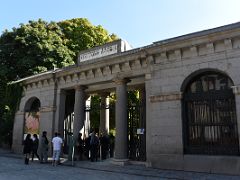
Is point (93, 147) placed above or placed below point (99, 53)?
below

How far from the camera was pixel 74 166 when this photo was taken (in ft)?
42.6

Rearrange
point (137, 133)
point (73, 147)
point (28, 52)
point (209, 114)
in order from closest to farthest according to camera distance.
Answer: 1. point (209, 114)
2. point (137, 133)
3. point (73, 147)
4. point (28, 52)

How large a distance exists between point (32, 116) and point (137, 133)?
323 inches

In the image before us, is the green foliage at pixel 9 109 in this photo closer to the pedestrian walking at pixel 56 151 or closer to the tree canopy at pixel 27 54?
the tree canopy at pixel 27 54

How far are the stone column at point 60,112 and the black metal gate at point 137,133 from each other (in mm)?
4606

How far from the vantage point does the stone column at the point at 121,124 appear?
43.4 ft

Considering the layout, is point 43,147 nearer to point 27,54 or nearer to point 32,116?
point 32,116

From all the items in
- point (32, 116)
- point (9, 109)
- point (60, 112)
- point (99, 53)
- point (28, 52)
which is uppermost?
point (28, 52)

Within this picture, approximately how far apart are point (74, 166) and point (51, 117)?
4.61m

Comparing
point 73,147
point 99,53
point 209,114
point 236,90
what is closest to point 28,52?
point 99,53

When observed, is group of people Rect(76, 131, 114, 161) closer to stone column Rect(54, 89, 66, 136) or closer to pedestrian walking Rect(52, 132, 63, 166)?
pedestrian walking Rect(52, 132, 63, 166)

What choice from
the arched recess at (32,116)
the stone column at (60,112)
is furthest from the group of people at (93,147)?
the arched recess at (32,116)

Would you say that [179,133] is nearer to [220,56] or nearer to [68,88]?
[220,56]

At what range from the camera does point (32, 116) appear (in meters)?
18.2
